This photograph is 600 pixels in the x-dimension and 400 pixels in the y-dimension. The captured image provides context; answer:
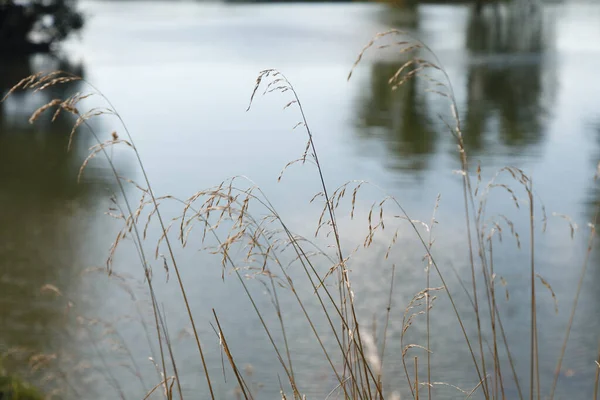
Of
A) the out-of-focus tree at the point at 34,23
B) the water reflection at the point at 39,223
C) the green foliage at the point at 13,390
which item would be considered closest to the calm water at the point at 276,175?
the water reflection at the point at 39,223

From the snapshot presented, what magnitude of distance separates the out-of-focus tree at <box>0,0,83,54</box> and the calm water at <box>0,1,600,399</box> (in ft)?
2.43

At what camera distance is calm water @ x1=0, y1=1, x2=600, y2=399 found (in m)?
3.59

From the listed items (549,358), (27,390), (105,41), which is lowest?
(549,358)

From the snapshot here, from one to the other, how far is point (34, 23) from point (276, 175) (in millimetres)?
10220

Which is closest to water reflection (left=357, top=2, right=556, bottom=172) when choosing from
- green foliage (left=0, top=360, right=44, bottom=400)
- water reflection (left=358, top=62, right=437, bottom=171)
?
water reflection (left=358, top=62, right=437, bottom=171)

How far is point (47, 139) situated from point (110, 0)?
28.5 meters

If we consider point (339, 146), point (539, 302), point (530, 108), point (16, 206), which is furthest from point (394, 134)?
point (539, 302)

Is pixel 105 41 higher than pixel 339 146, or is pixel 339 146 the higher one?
pixel 105 41

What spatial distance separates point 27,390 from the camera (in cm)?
239

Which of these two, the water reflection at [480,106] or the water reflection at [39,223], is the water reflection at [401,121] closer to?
the water reflection at [480,106]

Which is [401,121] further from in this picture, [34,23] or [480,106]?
[34,23]

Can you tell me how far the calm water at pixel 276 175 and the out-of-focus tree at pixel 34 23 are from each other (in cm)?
74

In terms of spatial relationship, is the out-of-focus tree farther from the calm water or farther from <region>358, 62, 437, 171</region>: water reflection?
<region>358, 62, 437, 171</region>: water reflection

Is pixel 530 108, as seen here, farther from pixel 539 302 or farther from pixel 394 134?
pixel 539 302
